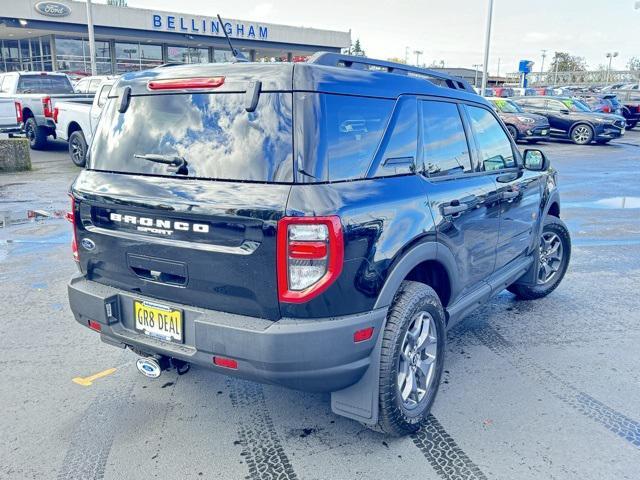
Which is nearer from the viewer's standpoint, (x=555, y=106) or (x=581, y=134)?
(x=581, y=134)

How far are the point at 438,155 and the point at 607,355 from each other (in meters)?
2.06

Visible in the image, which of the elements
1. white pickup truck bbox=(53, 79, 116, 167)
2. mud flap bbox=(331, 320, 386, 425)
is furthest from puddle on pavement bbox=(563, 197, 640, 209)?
white pickup truck bbox=(53, 79, 116, 167)

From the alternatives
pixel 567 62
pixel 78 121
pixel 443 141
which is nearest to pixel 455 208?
pixel 443 141

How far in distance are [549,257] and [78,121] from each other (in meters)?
10.7

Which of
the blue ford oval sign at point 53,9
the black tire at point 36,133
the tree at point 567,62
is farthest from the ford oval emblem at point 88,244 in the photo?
the tree at point 567,62

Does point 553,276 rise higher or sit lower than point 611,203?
higher

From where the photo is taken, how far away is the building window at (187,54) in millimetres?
38531

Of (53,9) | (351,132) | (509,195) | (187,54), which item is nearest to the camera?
(351,132)

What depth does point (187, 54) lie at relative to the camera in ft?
128

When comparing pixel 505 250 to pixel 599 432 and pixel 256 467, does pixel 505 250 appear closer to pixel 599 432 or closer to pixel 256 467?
pixel 599 432

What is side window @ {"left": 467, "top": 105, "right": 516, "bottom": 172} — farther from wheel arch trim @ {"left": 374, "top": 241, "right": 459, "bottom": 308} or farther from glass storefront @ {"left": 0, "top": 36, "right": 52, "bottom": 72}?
glass storefront @ {"left": 0, "top": 36, "right": 52, "bottom": 72}

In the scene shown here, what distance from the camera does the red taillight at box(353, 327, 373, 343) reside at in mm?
2639

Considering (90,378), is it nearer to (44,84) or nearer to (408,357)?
(408,357)

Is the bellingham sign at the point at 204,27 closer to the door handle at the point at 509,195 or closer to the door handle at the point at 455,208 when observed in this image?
the door handle at the point at 509,195
